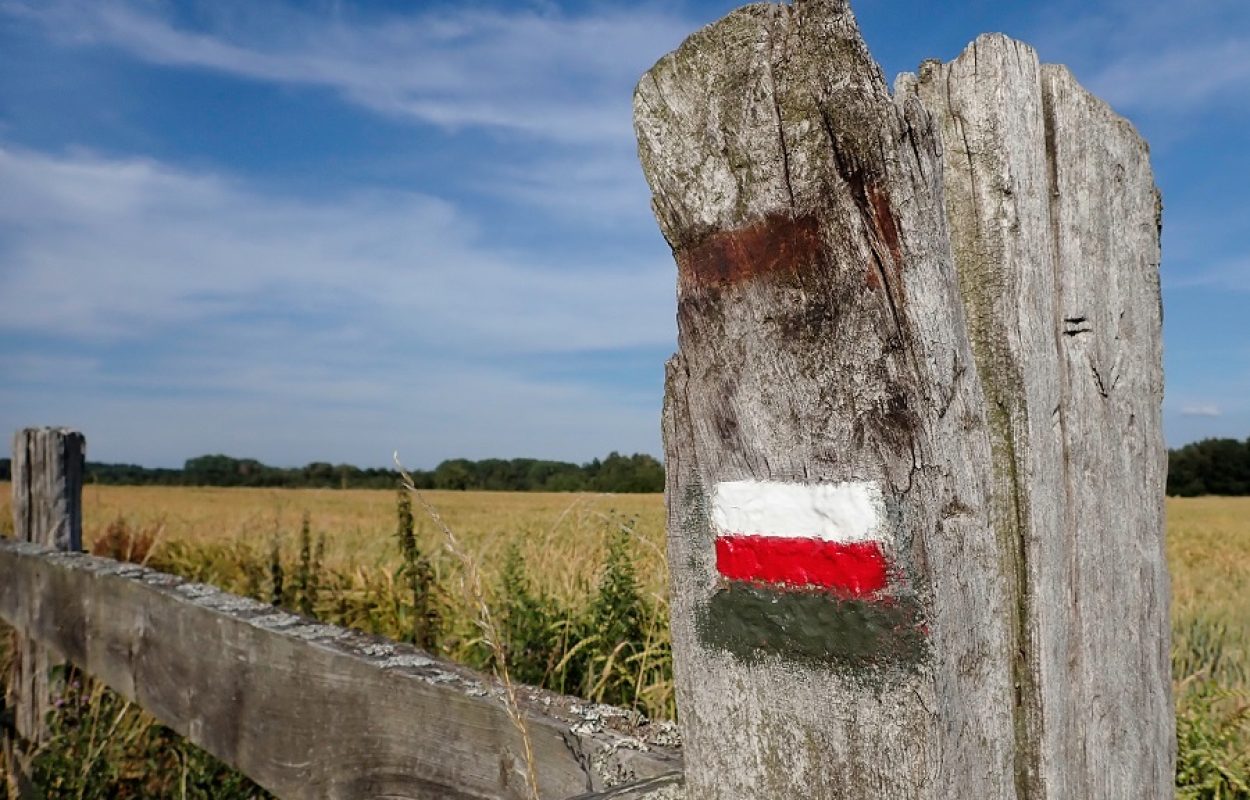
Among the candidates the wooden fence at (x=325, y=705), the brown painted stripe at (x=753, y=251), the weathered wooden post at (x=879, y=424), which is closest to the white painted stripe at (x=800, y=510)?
the weathered wooden post at (x=879, y=424)

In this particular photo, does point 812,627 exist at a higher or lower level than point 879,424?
lower

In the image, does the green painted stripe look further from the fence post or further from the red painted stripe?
the fence post

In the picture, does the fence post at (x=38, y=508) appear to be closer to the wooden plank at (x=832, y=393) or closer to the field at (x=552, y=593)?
the field at (x=552, y=593)

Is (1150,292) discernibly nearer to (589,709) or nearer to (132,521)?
(589,709)

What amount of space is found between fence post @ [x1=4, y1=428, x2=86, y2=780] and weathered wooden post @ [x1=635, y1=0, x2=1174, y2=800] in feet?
17.3

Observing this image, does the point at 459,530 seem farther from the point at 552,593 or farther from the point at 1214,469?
the point at 1214,469

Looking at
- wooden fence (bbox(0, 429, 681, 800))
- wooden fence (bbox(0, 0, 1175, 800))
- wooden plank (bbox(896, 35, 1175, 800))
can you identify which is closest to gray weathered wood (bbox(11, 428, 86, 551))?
wooden fence (bbox(0, 429, 681, 800))

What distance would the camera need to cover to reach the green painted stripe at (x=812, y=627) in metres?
1.07

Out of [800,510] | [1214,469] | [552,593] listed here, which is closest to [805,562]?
[800,510]

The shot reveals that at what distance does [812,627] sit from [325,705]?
1.70 m

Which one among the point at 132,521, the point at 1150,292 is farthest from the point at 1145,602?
the point at 132,521

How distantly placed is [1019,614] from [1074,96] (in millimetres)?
800

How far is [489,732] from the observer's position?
1.92 m

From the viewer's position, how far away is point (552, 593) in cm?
473
